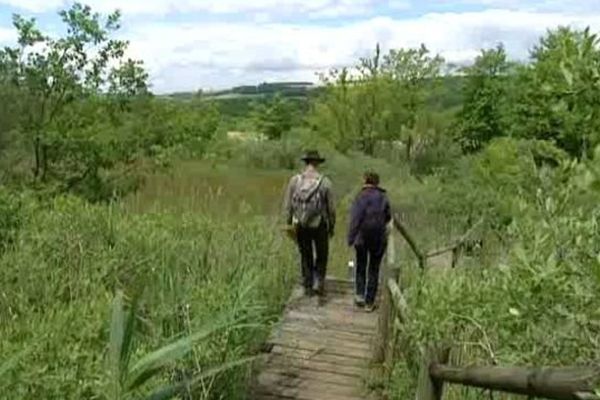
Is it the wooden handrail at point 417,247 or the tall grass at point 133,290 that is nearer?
the tall grass at point 133,290

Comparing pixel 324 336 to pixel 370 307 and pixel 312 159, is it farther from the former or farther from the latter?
pixel 312 159

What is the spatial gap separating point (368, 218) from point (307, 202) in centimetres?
54

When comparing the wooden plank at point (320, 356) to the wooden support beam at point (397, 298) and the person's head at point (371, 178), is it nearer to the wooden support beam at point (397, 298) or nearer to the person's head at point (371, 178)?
the wooden support beam at point (397, 298)

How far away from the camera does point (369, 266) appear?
818cm

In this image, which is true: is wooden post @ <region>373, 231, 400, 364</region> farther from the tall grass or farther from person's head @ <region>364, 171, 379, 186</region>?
person's head @ <region>364, 171, 379, 186</region>

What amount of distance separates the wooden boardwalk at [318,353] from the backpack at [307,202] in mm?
766

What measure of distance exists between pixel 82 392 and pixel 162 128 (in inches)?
470

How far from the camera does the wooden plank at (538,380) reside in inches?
71.1

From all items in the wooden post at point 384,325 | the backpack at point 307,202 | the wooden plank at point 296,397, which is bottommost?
the wooden plank at point 296,397

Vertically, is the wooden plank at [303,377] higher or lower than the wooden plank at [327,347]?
lower

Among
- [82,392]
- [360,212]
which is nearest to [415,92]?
[360,212]

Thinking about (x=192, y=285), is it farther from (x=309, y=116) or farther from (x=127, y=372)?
(x=309, y=116)

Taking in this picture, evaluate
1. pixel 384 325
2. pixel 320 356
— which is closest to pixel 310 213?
pixel 320 356

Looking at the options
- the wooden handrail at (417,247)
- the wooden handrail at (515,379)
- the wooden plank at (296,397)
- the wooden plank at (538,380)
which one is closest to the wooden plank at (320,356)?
the wooden plank at (296,397)
